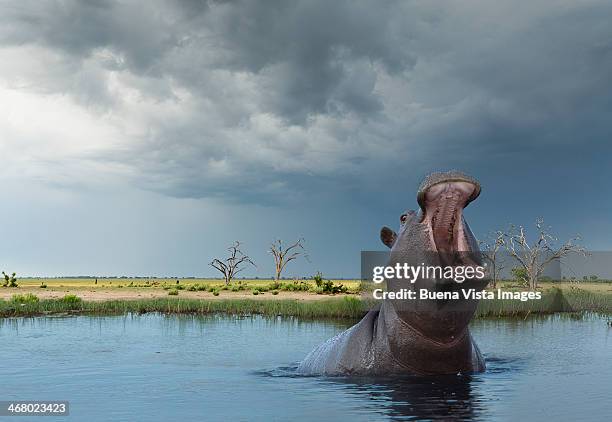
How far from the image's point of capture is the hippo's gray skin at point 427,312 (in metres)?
6.08

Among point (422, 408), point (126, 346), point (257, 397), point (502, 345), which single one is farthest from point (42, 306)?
point (422, 408)

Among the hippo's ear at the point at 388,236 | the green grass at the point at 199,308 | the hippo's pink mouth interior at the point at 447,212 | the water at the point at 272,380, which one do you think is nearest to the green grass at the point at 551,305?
the water at the point at 272,380

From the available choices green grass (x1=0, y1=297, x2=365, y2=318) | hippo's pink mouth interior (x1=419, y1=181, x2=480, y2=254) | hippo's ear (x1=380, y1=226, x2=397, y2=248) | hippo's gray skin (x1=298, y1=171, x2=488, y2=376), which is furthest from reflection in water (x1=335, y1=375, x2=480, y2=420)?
green grass (x1=0, y1=297, x2=365, y2=318)

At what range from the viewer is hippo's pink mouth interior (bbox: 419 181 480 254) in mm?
5941

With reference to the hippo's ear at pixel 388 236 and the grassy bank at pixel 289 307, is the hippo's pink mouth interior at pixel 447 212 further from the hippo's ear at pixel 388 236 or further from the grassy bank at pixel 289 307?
the grassy bank at pixel 289 307

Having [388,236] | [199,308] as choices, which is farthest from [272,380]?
[199,308]

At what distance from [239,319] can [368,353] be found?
A: 22724 millimetres

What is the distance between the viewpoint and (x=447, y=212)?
6.11 meters

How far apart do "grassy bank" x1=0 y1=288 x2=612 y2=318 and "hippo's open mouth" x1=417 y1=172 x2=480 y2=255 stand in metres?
23.5

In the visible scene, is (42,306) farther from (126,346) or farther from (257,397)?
(257,397)

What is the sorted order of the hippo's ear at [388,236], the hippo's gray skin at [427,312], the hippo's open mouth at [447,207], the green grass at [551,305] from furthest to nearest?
the green grass at [551,305] < the hippo's ear at [388,236] < the hippo's gray skin at [427,312] < the hippo's open mouth at [447,207]

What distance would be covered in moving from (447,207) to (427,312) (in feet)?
3.76

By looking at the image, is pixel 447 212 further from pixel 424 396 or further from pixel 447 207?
pixel 424 396

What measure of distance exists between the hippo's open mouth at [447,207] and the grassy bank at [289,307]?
23.5m
